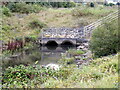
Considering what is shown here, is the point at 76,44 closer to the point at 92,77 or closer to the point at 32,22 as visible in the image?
the point at 32,22

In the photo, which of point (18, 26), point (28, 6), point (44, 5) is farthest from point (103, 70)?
point (44, 5)

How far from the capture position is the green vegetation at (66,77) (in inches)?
186

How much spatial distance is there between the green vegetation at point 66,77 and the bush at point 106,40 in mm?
2350

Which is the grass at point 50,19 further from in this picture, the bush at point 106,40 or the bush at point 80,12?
the bush at point 106,40

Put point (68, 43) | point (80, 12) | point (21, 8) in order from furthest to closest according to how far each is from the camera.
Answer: point (21, 8), point (80, 12), point (68, 43)

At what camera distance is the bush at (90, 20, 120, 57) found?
8.85 metres

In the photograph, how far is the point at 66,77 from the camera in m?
6.04

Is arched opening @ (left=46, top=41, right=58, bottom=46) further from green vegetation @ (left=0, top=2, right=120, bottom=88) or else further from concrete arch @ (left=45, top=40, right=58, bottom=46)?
green vegetation @ (left=0, top=2, right=120, bottom=88)

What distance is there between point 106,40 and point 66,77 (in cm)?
351

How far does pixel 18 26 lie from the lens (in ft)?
61.3

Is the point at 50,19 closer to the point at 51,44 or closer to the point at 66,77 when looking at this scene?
the point at 51,44

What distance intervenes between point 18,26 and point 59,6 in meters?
8.30

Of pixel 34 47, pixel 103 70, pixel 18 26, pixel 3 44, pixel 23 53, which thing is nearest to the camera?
pixel 103 70

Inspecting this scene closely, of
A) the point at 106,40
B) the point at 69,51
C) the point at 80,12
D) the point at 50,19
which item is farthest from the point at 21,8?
the point at 106,40
